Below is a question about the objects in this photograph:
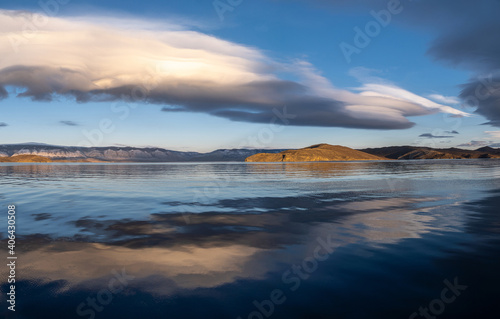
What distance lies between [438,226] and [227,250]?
10.5m

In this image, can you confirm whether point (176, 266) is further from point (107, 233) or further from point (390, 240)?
point (390, 240)

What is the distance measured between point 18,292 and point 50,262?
7.31ft

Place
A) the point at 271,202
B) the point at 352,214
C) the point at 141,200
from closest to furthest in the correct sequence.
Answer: the point at 352,214 → the point at 271,202 → the point at 141,200

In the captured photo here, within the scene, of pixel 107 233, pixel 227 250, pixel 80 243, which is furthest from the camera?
pixel 107 233

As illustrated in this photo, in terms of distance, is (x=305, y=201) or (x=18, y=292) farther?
(x=305, y=201)

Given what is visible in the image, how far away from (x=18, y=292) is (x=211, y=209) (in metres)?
13.8

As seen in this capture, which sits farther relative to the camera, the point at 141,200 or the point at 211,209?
the point at 141,200

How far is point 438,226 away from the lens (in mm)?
14836

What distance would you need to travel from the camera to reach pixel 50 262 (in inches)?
389

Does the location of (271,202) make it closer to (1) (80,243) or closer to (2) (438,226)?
(2) (438,226)

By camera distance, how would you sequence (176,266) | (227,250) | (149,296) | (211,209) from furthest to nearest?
(211,209) < (227,250) < (176,266) < (149,296)

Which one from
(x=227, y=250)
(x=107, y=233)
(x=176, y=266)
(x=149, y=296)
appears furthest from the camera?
(x=107, y=233)

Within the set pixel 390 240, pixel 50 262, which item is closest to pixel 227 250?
pixel 50 262

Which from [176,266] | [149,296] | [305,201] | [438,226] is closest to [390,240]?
[438,226]
